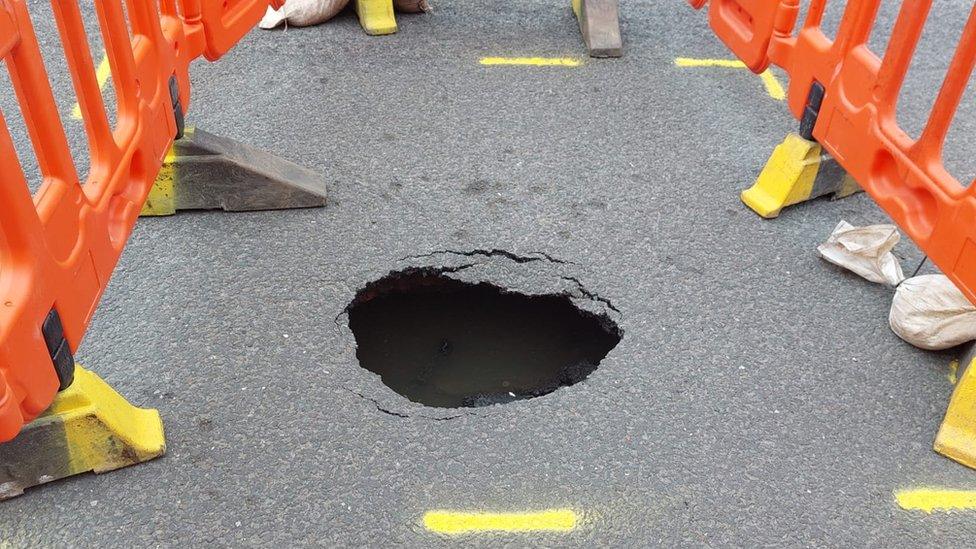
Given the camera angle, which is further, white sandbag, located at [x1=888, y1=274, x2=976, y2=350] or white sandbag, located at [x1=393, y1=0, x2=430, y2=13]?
white sandbag, located at [x1=393, y1=0, x2=430, y2=13]

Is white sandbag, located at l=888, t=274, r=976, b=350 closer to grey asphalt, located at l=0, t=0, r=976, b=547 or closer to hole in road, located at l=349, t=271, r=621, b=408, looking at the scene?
grey asphalt, located at l=0, t=0, r=976, b=547

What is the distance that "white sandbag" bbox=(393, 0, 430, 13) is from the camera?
5324 mm

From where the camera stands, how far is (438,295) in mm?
3578

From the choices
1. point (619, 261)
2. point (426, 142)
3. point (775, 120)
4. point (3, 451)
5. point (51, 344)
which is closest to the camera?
point (51, 344)

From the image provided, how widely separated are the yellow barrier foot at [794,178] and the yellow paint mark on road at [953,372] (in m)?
0.97

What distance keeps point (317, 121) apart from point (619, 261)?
5.85 feet

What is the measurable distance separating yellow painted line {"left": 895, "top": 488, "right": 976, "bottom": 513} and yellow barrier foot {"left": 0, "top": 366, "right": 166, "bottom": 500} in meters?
2.29

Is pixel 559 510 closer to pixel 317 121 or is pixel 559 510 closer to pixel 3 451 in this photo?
pixel 3 451

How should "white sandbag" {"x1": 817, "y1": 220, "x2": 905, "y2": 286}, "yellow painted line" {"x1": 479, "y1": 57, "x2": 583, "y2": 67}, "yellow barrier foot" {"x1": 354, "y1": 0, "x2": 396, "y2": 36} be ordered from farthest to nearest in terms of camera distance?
"yellow barrier foot" {"x1": 354, "y1": 0, "x2": 396, "y2": 36}, "yellow painted line" {"x1": 479, "y1": 57, "x2": 583, "y2": 67}, "white sandbag" {"x1": 817, "y1": 220, "x2": 905, "y2": 286}

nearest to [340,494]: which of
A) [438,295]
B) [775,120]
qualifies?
[438,295]

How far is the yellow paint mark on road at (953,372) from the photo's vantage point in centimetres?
301

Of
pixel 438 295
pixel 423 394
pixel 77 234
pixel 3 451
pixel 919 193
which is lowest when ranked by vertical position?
pixel 423 394

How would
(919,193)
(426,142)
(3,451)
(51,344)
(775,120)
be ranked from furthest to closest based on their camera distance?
1. (775,120)
2. (426,142)
3. (919,193)
4. (3,451)
5. (51,344)

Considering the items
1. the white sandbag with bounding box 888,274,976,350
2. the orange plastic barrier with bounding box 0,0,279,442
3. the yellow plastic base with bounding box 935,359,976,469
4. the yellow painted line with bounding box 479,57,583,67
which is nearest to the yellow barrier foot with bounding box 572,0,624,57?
the yellow painted line with bounding box 479,57,583,67
